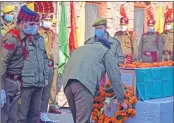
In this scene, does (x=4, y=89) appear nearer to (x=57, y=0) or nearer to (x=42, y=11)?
(x=42, y=11)

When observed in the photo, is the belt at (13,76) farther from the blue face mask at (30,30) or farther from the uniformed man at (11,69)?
the blue face mask at (30,30)

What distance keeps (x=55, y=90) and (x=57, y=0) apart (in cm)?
222

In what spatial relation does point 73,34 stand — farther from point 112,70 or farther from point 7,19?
point 112,70

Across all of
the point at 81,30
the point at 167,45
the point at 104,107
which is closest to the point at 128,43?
the point at 81,30

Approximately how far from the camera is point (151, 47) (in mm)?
14008

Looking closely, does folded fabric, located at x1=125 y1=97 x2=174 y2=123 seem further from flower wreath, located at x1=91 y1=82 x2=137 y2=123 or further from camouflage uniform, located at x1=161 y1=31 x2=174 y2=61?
camouflage uniform, located at x1=161 y1=31 x2=174 y2=61

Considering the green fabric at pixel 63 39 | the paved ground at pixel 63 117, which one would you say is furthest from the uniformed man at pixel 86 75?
the green fabric at pixel 63 39

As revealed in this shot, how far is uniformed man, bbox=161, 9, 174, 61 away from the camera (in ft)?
52.0

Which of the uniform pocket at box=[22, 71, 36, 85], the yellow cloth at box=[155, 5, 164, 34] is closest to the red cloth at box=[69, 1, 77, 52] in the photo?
the uniform pocket at box=[22, 71, 36, 85]

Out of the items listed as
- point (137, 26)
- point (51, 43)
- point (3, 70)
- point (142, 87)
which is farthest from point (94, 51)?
point (137, 26)

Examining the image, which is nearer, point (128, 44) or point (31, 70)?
point (31, 70)

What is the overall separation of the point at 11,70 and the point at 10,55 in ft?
0.75

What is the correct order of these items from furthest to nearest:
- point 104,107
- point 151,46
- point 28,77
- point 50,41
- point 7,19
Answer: point 151,46 → point 50,41 → point 7,19 → point 104,107 → point 28,77

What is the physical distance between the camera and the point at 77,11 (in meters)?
13.2
